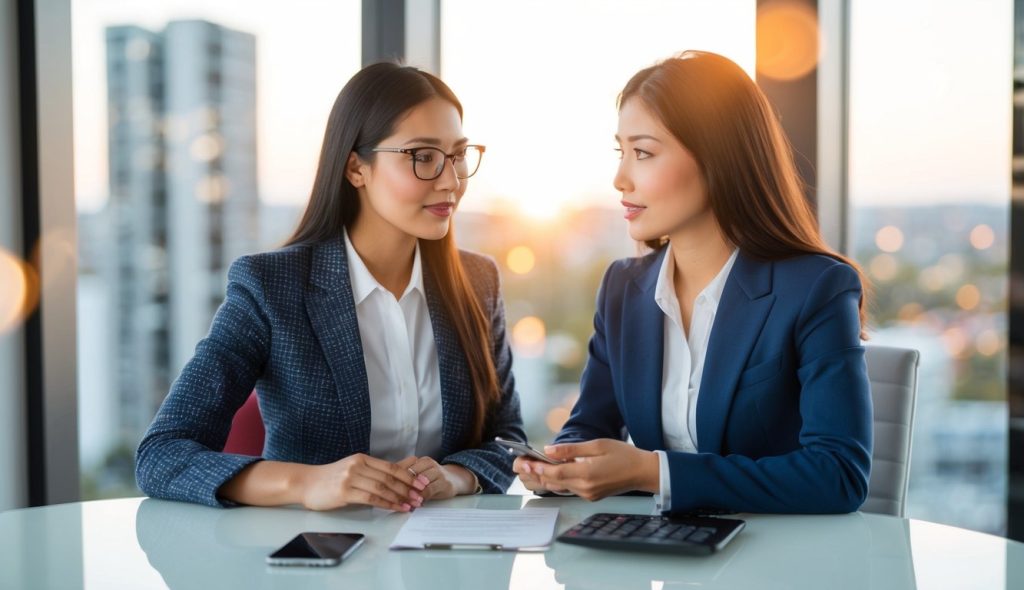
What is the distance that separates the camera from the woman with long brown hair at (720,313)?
5.48 ft

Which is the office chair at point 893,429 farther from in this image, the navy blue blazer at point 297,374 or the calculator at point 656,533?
the navy blue blazer at point 297,374

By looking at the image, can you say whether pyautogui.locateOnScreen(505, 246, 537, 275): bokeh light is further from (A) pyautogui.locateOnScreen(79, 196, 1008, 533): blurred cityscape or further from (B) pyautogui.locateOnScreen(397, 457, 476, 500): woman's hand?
(B) pyautogui.locateOnScreen(397, 457, 476, 500): woman's hand

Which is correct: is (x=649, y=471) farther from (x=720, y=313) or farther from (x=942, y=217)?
(x=942, y=217)

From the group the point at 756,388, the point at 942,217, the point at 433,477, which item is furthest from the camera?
the point at 942,217

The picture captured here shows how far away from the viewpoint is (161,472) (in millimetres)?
1670

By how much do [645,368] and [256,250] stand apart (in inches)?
64.5

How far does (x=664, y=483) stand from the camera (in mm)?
1557

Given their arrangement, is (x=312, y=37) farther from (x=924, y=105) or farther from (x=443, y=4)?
(x=924, y=105)

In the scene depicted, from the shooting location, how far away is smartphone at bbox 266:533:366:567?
1.30 m

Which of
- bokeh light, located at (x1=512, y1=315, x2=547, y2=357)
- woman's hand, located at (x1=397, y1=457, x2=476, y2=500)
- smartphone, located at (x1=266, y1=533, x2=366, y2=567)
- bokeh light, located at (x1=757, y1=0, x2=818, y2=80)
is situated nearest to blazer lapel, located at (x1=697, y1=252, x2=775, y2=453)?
woman's hand, located at (x1=397, y1=457, x2=476, y2=500)

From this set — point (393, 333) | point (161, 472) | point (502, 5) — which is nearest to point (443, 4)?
point (502, 5)

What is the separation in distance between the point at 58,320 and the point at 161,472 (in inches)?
47.9

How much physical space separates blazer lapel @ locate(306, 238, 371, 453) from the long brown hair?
785 mm

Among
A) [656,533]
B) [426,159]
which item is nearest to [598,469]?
[656,533]
